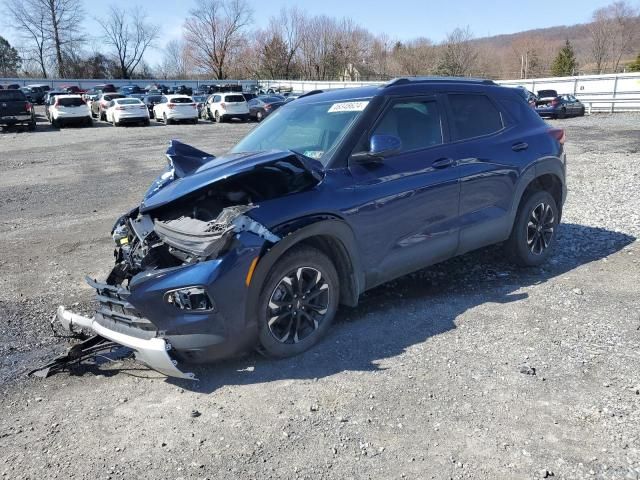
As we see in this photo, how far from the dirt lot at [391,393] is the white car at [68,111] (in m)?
24.5

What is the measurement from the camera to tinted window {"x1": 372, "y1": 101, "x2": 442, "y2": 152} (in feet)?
14.4

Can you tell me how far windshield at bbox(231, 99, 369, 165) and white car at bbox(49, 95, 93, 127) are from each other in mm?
26082

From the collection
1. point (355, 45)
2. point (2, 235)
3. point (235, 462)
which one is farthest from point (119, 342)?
point (355, 45)

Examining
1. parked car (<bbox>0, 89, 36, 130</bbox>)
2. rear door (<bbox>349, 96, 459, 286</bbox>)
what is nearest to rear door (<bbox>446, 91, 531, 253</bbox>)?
rear door (<bbox>349, 96, 459, 286</bbox>)

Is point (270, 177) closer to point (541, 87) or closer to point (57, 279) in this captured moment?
point (57, 279)

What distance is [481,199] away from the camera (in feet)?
16.1

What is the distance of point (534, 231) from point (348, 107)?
249cm

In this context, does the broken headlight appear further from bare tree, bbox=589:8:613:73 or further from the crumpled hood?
bare tree, bbox=589:8:613:73

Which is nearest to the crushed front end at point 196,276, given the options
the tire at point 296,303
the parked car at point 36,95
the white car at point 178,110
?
the tire at point 296,303

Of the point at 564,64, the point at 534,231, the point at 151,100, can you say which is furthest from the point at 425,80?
the point at 564,64

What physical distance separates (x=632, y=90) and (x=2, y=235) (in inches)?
1411

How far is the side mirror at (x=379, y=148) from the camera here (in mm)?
3971

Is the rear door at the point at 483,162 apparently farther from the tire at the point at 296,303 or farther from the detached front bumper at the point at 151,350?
the detached front bumper at the point at 151,350

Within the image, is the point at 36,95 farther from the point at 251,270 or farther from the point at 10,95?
the point at 251,270
